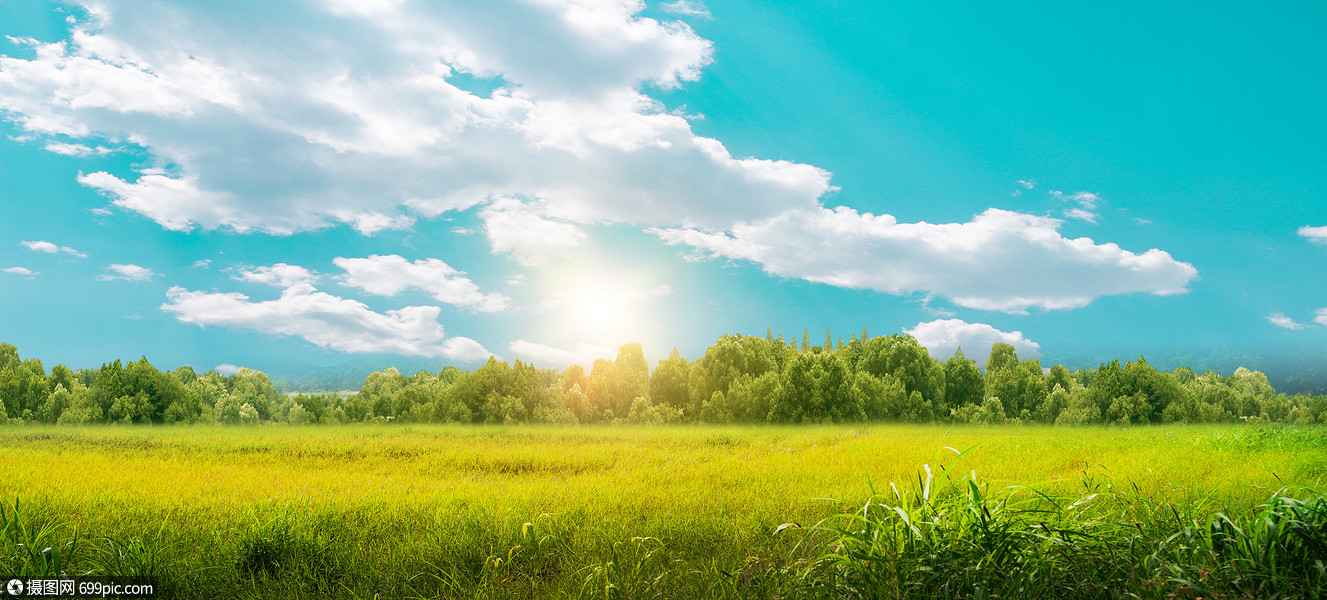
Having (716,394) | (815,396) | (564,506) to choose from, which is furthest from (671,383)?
(564,506)

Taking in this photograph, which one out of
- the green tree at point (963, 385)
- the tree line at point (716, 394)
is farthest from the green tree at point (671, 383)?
the green tree at point (963, 385)

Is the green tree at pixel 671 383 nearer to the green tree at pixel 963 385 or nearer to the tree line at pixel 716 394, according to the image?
the tree line at pixel 716 394

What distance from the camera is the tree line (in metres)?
29.9

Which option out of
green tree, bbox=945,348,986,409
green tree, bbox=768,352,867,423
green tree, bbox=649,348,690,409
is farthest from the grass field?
green tree, bbox=945,348,986,409

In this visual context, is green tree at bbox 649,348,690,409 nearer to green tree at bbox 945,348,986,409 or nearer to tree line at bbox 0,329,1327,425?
tree line at bbox 0,329,1327,425

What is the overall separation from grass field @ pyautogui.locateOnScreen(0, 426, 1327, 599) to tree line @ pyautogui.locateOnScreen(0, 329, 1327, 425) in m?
15.0

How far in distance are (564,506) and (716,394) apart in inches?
1121

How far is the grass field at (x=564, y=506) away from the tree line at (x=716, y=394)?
592 inches

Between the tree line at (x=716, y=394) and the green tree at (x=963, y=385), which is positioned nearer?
the tree line at (x=716, y=394)

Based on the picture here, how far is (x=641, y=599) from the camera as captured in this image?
429 centimetres

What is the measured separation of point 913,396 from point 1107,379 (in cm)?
983

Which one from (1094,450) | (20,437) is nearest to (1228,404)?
(1094,450)

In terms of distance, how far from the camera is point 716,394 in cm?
3522

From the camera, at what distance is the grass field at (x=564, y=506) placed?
15.2 ft
